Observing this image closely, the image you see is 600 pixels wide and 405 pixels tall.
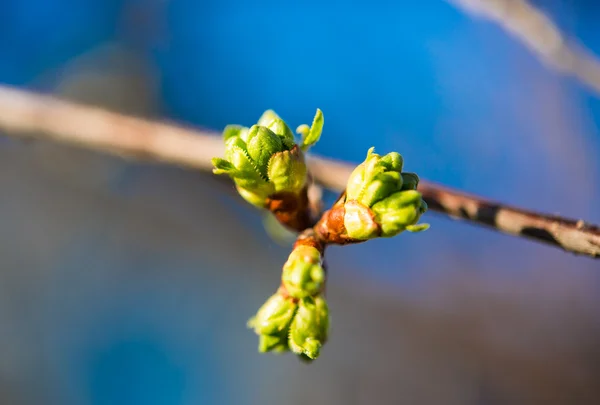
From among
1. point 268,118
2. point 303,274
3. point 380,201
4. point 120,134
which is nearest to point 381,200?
point 380,201

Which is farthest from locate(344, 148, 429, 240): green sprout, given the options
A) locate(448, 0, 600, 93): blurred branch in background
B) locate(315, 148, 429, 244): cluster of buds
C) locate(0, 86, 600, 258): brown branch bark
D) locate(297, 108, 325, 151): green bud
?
locate(448, 0, 600, 93): blurred branch in background

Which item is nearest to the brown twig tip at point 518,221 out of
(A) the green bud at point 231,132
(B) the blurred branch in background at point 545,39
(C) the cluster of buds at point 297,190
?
(C) the cluster of buds at point 297,190

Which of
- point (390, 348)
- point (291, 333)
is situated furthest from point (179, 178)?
point (291, 333)

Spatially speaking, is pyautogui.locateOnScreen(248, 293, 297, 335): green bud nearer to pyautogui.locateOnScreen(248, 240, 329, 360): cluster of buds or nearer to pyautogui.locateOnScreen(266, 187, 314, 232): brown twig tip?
pyautogui.locateOnScreen(248, 240, 329, 360): cluster of buds

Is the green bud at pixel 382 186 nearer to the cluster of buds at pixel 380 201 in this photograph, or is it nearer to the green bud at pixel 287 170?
the cluster of buds at pixel 380 201

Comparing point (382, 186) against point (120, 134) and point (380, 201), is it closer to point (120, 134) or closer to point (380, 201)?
point (380, 201)

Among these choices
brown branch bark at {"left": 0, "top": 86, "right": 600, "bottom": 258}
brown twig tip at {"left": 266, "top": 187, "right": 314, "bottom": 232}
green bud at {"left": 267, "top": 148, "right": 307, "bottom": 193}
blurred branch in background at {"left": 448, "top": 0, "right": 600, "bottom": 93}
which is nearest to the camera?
green bud at {"left": 267, "top": 148, "right": 307, "bottom": 193}
